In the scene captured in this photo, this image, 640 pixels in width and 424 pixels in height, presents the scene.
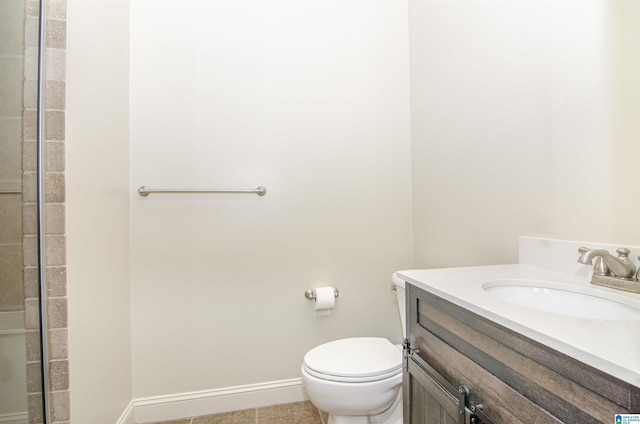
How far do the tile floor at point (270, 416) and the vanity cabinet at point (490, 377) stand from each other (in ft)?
2.53

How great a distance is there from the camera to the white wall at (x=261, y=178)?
1.57 metres

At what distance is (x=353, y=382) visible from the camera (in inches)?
46.2

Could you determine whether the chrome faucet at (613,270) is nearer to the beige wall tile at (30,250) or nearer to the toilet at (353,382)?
the toilet at (353,382)

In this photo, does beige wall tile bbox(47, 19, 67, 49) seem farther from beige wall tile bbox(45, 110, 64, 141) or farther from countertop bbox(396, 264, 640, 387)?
countertop bbox(396, 264, 640, 387)

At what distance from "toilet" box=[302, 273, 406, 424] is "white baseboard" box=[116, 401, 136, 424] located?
2.96 feet

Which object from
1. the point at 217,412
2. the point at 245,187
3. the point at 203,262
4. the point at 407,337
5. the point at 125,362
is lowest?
the point at 217,412

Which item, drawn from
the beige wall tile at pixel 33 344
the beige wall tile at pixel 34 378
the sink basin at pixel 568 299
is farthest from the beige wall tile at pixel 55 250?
the sink basin at pixel 568 299

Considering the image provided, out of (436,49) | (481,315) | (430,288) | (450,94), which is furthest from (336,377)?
(436,49)

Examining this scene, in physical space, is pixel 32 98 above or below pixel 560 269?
above

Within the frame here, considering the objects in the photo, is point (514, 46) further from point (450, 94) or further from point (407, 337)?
point (407, 337)

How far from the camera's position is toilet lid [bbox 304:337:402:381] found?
1188mm

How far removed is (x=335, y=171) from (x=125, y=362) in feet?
4.80

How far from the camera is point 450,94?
5.00ft

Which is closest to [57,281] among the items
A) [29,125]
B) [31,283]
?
[31,283]
